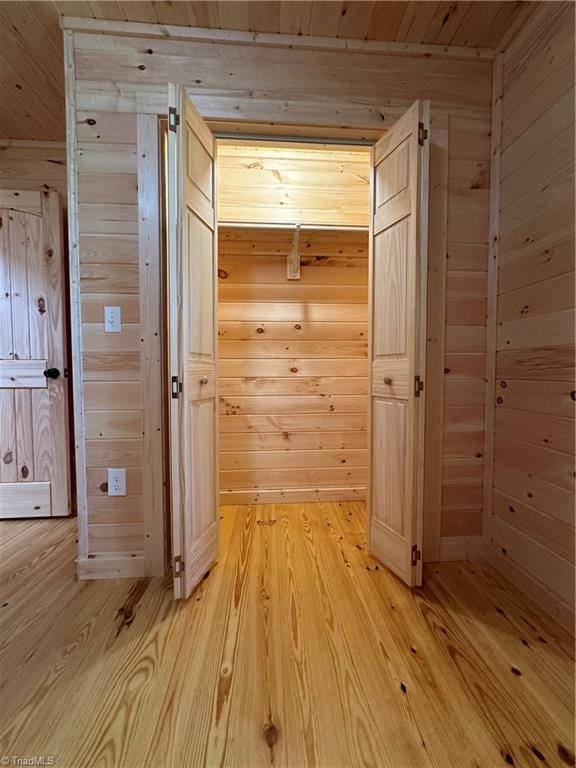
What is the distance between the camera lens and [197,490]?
157cm

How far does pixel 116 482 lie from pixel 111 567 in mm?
408

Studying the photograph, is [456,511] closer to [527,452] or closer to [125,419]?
[527,452]

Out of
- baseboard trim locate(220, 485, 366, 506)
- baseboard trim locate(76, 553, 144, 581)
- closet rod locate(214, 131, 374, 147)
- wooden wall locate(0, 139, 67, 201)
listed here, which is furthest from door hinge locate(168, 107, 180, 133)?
baseboard trim locate(220, 485, 366, 506)

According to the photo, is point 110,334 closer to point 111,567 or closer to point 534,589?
point 111,567

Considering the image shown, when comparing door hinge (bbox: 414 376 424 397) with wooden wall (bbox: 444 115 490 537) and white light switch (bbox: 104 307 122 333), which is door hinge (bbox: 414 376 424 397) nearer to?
wooden wall (bbox: 444 115 490 537)

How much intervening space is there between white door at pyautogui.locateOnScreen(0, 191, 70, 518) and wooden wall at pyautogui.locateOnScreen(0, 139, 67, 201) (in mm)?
250

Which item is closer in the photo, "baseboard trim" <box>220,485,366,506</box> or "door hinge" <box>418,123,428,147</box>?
"door hinge" <box>418,123,428,147</box>

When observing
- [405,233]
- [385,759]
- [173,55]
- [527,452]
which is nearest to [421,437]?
[527,452]

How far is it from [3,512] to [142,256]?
1980mm

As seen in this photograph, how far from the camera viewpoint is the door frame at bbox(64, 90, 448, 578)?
1578 millimetres

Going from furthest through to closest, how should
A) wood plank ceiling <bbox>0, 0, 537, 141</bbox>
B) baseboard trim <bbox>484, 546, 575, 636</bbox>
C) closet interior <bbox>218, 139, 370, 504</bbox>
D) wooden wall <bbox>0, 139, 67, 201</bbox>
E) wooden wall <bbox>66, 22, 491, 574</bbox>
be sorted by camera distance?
closet interior <bbox>218, 139, 370, 504</bbox>
wooden wall <bbox>0, 139, 67, 201</bbox>
wooden wall <bbox>66, 22, 491, 574</bbox>
wood plank ceiling <bbox>0, 0, 537, 141</bbox>
baseboard trim <bbox>484, 546, 575, 636</bbox>

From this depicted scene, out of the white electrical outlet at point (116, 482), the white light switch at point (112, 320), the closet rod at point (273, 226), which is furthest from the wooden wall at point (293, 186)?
the white electrical outlet at point (116, 482)

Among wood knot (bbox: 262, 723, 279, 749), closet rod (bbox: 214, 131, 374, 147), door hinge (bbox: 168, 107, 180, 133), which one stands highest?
closet rod (bbox: 214, 131, 374, 147)

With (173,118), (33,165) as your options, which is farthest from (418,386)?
(33,165)
